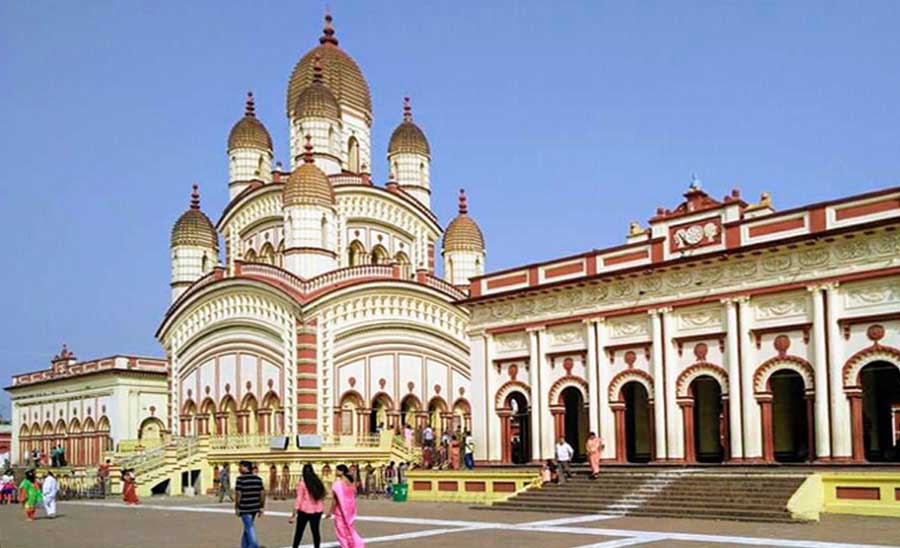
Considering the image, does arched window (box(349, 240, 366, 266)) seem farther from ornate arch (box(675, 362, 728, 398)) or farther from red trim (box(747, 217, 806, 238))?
red trim (box(747, 217, 806, 238))

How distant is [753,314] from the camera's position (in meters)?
27.5

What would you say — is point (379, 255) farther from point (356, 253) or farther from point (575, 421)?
point (575, 421)

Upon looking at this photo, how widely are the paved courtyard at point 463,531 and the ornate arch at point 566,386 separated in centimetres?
497

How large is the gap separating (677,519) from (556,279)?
1026 centimetres

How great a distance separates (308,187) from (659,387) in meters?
18.7

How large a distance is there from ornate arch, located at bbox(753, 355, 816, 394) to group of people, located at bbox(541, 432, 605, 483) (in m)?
4.24

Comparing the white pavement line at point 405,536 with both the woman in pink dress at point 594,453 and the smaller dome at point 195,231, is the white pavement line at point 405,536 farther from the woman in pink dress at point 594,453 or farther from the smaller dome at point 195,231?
the smaller dome at point 195,231

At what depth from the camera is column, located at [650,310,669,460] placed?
96.3ft

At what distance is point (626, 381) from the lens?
30.5m

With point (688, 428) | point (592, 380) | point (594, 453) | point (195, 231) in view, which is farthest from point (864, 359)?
point (195, 231)

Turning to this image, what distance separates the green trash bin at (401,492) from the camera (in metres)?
32.5

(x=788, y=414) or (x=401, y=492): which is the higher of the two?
(x=788, y=414)

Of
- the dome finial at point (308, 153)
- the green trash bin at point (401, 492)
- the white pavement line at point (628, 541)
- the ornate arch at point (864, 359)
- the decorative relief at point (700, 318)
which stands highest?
the dome finial at point (308, 153)

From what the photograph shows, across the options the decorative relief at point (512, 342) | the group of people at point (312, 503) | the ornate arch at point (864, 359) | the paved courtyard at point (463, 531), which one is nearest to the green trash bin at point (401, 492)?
the paved courtyard at point (463, 531)
